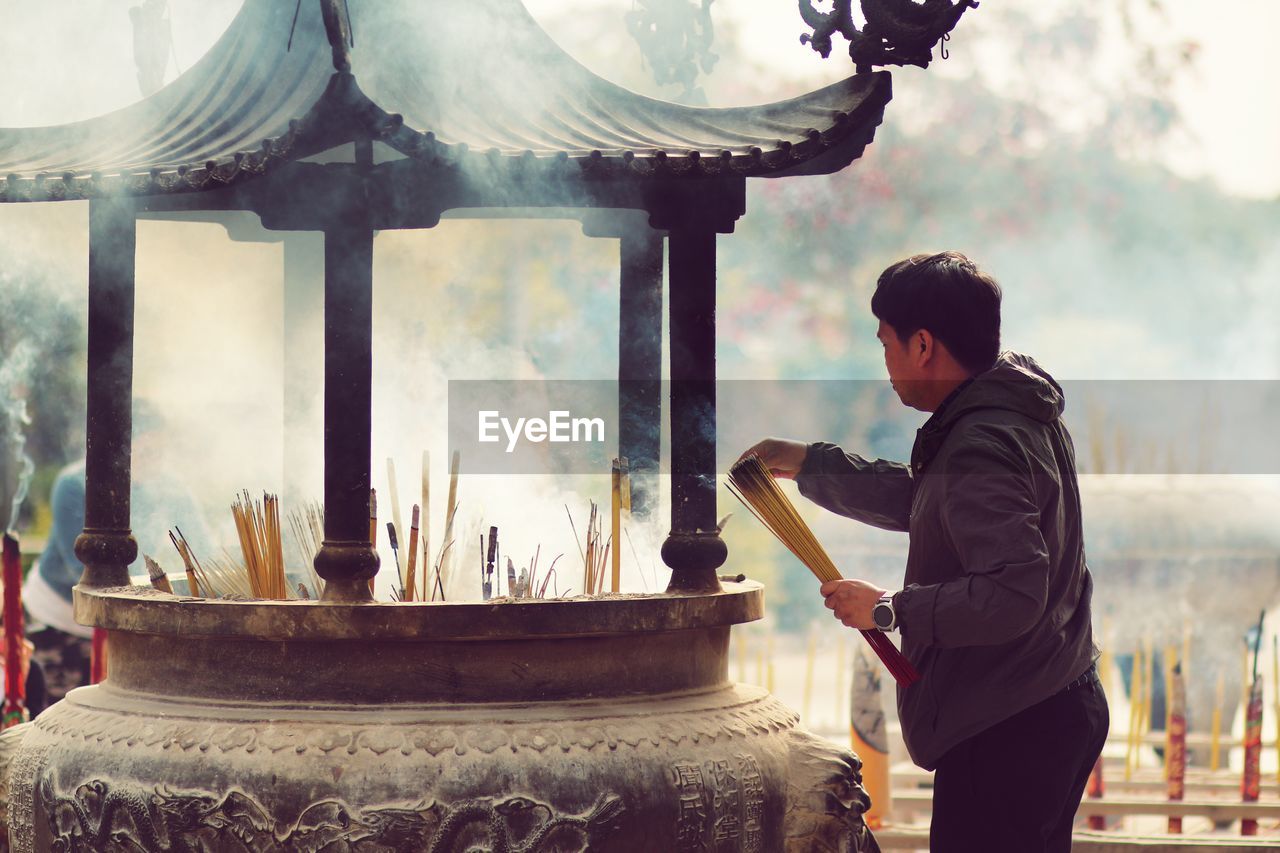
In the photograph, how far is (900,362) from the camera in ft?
9.46

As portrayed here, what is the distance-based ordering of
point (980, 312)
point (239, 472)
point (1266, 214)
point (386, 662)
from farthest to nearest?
point (1266, 214), point (239, 472), point (386, 662), point (980, 312)

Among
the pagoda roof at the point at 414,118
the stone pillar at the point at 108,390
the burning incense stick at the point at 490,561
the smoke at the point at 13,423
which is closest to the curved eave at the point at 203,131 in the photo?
the pagoda roof at the point at 414,118

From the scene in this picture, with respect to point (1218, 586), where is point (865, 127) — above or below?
above

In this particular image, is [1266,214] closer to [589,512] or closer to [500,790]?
[589,512]

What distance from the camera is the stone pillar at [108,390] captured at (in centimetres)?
346

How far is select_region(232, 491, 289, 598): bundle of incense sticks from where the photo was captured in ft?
10.8

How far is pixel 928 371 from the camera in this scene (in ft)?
9.42

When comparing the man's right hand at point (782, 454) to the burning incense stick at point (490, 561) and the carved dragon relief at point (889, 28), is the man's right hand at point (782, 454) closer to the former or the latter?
the burning incense stick at point (490, 561)

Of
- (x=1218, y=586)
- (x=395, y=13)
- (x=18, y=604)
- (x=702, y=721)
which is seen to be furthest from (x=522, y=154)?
(x=1218, y=586)

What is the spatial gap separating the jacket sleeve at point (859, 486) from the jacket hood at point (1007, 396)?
0.36m

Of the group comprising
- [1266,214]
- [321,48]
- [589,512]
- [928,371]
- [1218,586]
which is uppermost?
[1266,214]

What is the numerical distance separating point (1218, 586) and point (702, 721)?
558cm

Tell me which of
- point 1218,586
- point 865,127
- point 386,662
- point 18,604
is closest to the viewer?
point 386,662

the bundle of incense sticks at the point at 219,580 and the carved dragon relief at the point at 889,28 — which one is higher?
the carved dragon relief at the point at 889,28
